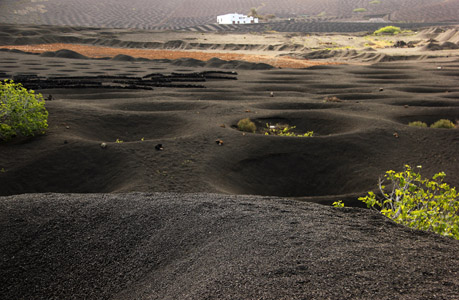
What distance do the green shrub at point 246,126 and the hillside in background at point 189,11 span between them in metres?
81.6

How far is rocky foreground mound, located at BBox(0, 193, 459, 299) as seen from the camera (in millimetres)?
3549

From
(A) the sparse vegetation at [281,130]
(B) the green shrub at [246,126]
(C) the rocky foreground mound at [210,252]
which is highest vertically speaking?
(C) the rocky foreground mound at [210,252]

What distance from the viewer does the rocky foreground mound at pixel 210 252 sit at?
11.6 ft

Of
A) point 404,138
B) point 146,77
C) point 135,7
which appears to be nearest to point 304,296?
point 404,138

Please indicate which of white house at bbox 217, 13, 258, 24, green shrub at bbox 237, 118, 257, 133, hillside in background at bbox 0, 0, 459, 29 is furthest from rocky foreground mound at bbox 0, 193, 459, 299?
white house at bbox 217, 13, 258, 24

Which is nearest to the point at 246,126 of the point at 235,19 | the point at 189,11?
the point at 235,19

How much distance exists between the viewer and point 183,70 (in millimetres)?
28203

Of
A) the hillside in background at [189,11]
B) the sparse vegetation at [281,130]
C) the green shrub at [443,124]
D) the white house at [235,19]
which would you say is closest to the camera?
the sparse vegetation at [281,130]

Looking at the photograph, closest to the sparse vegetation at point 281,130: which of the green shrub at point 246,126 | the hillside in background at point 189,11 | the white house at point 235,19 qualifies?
the green shrub at point 246,126

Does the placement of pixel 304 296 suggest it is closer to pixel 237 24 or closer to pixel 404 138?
pixel 404 138

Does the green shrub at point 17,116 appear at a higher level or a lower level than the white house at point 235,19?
lower

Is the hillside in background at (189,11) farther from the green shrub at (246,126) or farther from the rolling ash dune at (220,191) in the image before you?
the green shrub at (246,126)

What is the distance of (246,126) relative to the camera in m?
12.8

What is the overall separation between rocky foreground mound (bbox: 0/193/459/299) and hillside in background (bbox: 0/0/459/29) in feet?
286
